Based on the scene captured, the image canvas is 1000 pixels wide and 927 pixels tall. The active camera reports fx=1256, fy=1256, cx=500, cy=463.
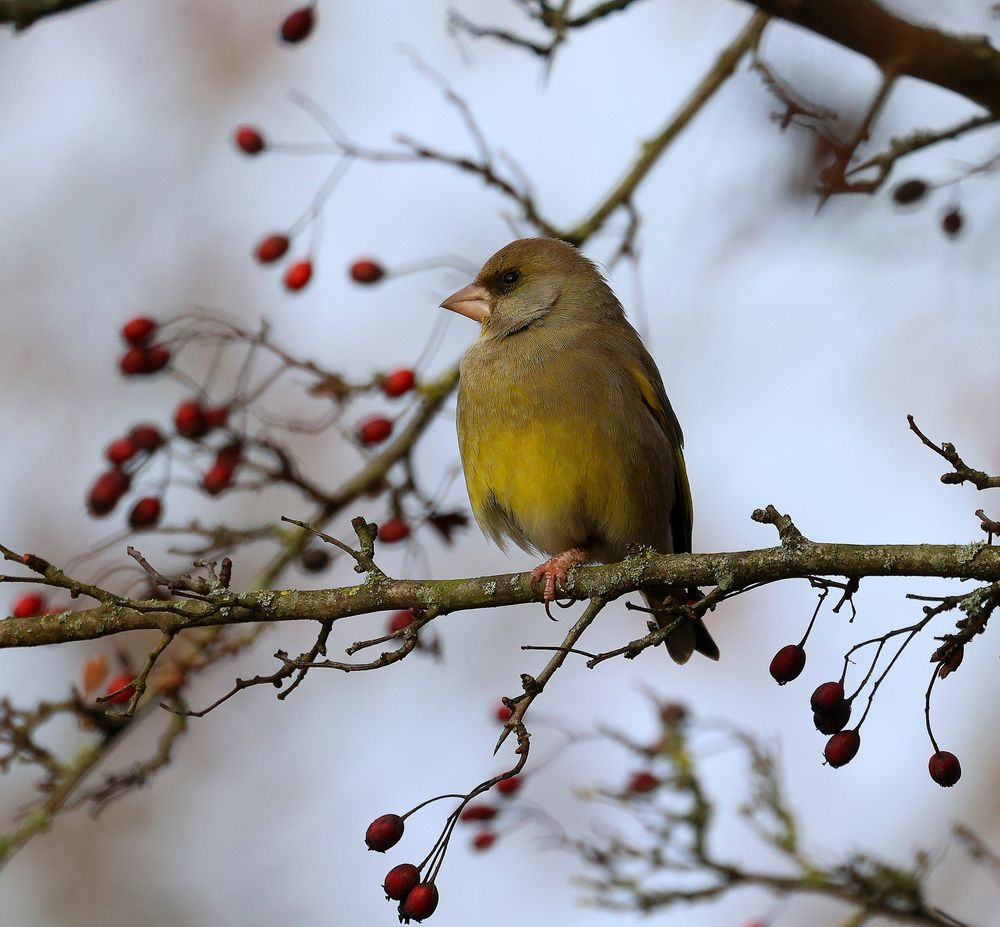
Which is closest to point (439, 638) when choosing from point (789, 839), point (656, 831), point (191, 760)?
point (656, 831)

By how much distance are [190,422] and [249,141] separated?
4.66 ft

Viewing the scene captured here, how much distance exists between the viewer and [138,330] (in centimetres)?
475

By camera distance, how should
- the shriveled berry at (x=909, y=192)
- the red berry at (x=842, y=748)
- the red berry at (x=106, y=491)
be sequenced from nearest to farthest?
the red berry at (x=842, y=748) → the shriveled berry at (x=909, y=192) → the red berry at (x=106, y=491)

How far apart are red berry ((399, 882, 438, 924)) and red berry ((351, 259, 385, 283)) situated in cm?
310

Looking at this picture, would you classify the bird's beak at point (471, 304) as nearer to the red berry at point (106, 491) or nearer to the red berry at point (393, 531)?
the red berry at point (393, 531)

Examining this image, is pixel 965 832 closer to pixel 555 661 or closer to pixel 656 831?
pixel 656 831

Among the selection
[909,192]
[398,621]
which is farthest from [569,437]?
[909,192]

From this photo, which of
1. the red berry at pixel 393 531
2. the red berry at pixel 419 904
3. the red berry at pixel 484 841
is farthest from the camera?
the red berry at pixel 484 841

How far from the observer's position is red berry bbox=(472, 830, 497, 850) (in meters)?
4.83

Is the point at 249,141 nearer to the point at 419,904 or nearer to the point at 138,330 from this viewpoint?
the point at 138,330

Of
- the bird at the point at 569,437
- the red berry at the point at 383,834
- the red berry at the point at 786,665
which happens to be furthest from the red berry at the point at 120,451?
the red berry at the point at 786,665

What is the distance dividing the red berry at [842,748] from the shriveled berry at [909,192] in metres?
2.16

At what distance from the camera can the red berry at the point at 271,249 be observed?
5.25 metres

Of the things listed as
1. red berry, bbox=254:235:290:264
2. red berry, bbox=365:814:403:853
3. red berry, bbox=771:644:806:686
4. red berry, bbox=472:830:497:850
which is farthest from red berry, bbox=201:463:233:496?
red berry, bbox=771:644:806:686
